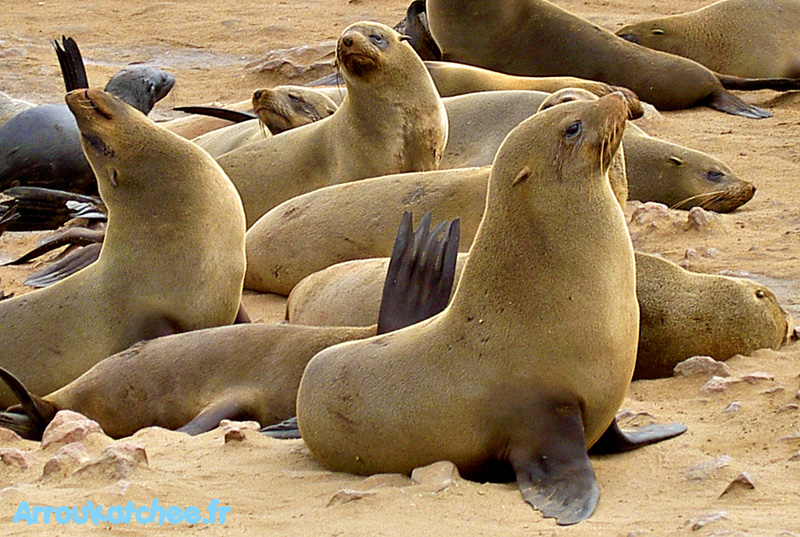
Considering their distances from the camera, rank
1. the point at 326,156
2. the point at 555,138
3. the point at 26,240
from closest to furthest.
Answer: the point at 555,138
the point at 326,156
the point at 26,240

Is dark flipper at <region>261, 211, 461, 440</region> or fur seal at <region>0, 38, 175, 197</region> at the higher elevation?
dark flipper at <region>261, 211, 461, 440</region>

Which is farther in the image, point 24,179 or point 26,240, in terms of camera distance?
point 24,179

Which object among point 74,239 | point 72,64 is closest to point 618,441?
point 74,239

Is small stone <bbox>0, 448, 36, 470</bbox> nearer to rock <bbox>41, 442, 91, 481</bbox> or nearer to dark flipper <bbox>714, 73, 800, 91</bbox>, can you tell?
rock <bbox>41, 442, 91, 481</bbox>

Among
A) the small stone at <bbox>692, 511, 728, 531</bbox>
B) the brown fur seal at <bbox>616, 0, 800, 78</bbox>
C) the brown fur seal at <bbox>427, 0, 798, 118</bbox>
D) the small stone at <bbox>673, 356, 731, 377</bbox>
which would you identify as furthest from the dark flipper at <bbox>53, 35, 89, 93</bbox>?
the small stone at <bbox>692, 511, 728, 531</bbox>

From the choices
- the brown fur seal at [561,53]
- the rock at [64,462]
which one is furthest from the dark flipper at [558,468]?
the brown fur seal at [561,53]

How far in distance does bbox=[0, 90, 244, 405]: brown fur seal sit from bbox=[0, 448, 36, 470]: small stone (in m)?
1.33

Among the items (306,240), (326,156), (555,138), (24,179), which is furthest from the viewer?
(24,179)

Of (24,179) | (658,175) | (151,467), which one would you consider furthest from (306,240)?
→ (24,179)

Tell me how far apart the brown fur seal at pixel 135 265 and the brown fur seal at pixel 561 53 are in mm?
4407

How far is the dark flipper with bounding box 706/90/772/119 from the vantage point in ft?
28.5

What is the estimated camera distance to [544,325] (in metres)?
3.34

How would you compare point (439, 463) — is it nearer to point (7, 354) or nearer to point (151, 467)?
point (151, 467)

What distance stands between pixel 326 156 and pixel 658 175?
5.73 ft
